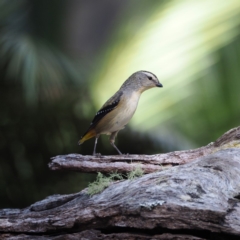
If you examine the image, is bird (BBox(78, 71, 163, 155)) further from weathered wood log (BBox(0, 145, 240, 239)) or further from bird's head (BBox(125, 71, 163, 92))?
weathered wood log (BBox(0, 145, 240, 239))

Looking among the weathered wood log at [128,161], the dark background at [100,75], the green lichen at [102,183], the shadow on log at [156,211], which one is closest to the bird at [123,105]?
the dark background at [100,75]

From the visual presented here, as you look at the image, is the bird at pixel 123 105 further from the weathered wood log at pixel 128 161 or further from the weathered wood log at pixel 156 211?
the weathered wood log at pixel 156 211

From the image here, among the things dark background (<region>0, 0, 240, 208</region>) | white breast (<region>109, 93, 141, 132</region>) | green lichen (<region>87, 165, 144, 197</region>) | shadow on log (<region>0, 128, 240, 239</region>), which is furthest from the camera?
dark background (<region>0, 0, 240, 208</region>)

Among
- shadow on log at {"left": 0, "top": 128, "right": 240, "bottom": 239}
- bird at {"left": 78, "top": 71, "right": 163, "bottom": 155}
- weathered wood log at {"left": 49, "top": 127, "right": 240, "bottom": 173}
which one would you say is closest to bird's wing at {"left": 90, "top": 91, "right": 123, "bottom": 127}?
bird at {"left": 78, "top": 71, "right": 163, "bottom": 155}

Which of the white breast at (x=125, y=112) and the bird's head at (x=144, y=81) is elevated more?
the bird's head at (x=144, y=81)

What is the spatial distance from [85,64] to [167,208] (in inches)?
156

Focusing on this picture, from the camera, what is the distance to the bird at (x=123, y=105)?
4.34 m

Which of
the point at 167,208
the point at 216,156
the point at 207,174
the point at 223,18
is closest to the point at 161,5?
the point at 223,18

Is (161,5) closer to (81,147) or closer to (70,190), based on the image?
(81,147)

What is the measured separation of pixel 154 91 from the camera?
494cm

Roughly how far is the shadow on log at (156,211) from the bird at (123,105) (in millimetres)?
1061

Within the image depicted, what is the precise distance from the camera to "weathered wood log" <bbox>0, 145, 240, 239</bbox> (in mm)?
2699

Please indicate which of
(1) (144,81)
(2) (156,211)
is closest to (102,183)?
(2) (156,211)

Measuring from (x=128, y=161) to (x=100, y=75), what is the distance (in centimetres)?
200
